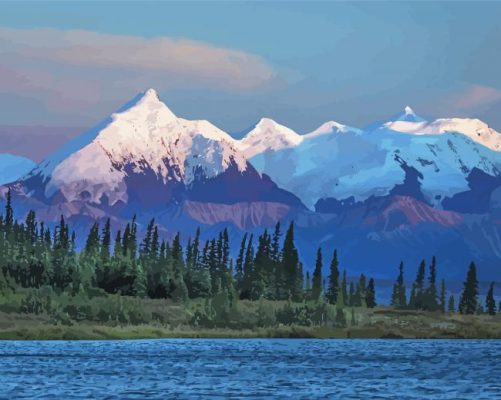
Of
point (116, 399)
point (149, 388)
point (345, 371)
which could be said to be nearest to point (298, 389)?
point (149, 388)

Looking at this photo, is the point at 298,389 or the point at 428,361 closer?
the point at 298,389

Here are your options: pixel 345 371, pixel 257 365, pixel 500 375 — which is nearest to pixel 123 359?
pixel 257 365

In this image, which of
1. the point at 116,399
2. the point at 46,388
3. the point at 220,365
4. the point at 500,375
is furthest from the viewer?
the point at 220,365

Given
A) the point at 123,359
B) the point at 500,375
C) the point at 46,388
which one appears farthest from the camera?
the point at 123,359

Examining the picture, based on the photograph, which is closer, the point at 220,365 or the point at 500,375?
the point at 500,375

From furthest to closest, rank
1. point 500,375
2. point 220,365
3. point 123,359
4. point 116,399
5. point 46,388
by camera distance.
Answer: point 123,359
point 220,365
point 500,375
point 46,388
point 116,399

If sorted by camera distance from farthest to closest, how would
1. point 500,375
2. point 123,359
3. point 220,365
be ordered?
point 123,359 → point 220,365 → point 500,375

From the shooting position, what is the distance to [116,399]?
11781 cm

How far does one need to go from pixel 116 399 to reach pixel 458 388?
A: 3921cm

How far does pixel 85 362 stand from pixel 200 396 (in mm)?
62463

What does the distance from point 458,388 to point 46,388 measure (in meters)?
41.8

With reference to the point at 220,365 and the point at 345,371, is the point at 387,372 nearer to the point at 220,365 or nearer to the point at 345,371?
the point at 345,371

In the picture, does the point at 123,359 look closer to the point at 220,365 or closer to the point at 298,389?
the point at 220,365

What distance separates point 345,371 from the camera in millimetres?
169375
